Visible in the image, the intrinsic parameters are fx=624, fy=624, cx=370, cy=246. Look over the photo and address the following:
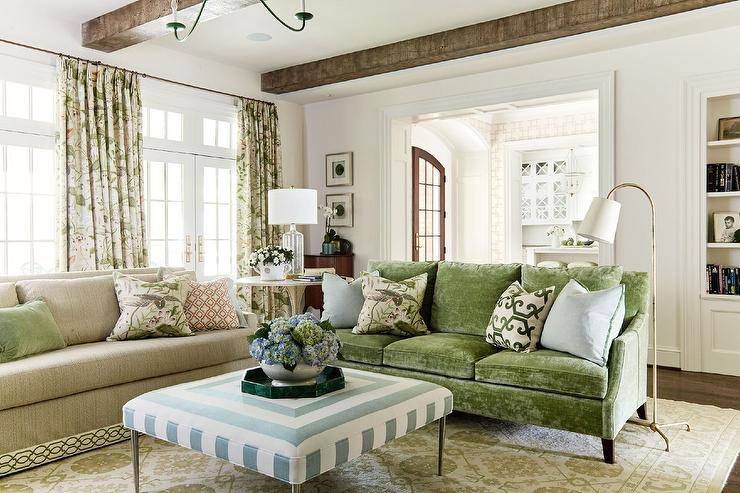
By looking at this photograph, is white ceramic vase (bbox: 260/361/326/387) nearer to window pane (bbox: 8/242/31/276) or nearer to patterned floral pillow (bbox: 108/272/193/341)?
patterned floral pillow (bbox: 108/272/193/341)

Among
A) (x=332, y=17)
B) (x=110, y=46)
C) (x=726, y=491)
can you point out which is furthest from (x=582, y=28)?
(x=110, y=46)

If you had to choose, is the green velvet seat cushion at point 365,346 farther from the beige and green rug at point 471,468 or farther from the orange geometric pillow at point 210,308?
the orange geometric pillow at point 210,308

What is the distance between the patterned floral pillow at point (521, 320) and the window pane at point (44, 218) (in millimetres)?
3586

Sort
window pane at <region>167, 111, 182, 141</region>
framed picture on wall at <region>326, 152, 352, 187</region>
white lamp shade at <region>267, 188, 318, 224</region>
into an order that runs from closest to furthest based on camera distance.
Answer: white lamp shade at <region>267, 188, 318, 224</region>
window pane at <region>167, 111, 182, 141</region>
framed picture on wall at <region>326, 152, 352, 187</region>

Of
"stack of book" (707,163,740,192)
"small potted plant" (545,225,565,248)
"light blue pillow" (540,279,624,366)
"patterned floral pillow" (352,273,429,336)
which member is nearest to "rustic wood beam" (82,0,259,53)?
"patterned floral pillow" (352,273,429,336)

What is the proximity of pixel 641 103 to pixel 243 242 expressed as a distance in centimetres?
397

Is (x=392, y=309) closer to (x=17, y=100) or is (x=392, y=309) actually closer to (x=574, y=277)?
(x=574, y=277)

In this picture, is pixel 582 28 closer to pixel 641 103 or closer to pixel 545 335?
pixel 641 103

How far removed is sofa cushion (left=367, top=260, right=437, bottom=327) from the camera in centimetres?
427

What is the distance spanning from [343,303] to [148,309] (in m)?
1.26

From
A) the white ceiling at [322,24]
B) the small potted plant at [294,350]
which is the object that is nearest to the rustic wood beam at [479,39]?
the white ceiling at [322,24]

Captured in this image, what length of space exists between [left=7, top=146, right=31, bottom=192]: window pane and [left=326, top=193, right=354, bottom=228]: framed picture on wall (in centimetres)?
313

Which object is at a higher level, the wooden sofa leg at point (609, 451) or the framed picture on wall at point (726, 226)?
the framed picture on wall at point (726, 226)

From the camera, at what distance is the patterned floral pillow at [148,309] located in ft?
12.7
